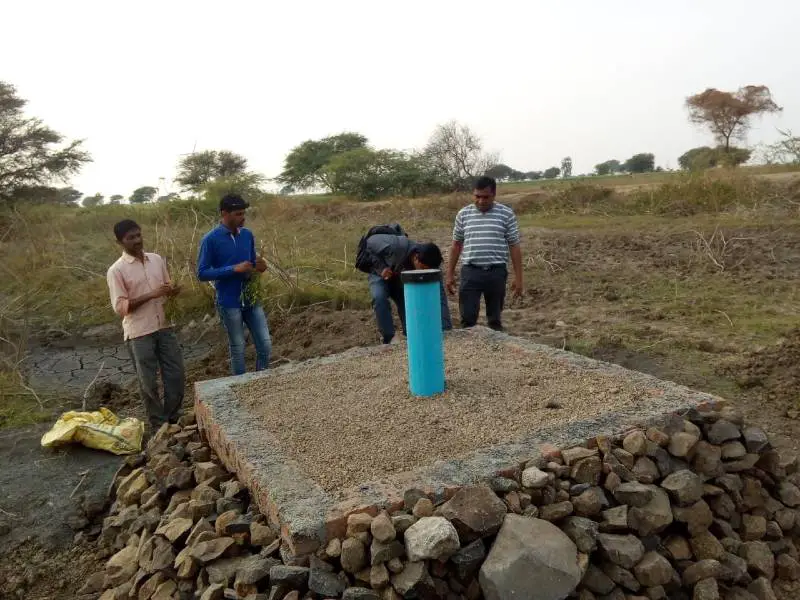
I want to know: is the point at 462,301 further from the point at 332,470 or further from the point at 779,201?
the point at 779,201

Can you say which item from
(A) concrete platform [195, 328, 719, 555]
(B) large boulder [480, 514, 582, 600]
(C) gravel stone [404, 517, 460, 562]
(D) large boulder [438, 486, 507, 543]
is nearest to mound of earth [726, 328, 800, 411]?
(A) concrete platform [195, 328, 719, 555]

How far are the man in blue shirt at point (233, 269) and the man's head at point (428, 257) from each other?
49.3 inches

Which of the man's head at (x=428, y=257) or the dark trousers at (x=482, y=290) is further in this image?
the dark trousers at (x=482, y=290)

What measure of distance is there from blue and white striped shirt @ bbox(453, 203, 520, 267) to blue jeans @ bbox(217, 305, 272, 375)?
5.65ft

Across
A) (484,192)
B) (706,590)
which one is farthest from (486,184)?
(706,590)

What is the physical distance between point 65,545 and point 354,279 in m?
6.72

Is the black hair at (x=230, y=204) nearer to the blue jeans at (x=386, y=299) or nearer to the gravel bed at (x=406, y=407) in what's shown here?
the blue jeans at (x=386, y=299)

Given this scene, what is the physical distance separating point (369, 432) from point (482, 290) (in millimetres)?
2209

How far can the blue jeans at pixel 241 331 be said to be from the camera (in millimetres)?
4750

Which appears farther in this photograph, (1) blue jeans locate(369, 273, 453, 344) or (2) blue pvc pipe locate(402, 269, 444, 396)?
(1) blue jeans locate(369, 273, 453, 344)

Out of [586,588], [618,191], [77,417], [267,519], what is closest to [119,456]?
[77,417]

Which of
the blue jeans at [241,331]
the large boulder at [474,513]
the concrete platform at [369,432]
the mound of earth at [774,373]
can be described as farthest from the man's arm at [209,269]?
the mound of earth at [774,373]

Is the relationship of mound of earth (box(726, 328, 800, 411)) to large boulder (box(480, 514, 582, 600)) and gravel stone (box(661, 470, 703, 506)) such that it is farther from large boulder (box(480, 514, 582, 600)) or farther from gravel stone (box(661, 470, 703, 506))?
large boulder (box(480, 514, 582, 600))

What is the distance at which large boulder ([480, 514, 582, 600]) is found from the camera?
2.27 m
